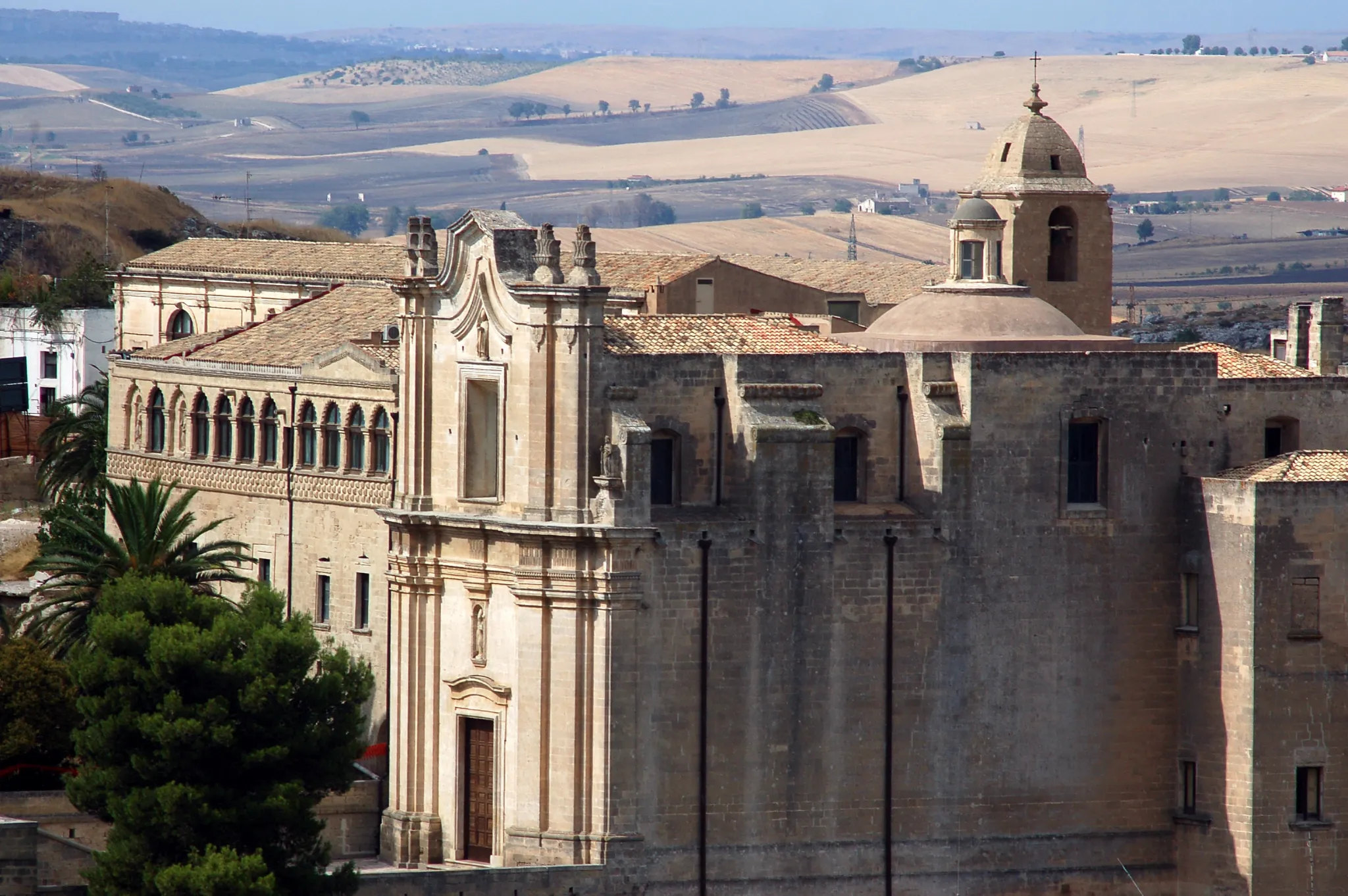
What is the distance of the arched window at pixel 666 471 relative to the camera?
50312 millimetres

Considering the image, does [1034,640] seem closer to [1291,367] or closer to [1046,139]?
[1291,367]

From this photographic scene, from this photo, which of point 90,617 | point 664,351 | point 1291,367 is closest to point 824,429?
point 664,351

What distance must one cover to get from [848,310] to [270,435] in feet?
50.5

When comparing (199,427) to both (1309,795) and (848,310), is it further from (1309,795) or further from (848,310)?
(1309,795)

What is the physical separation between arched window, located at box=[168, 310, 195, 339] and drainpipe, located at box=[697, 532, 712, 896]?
3942cm

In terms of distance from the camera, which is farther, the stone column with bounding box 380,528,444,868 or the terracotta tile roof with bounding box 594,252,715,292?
the terracotta tile roof with bounding box 594,252,715,292

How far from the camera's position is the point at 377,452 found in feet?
201

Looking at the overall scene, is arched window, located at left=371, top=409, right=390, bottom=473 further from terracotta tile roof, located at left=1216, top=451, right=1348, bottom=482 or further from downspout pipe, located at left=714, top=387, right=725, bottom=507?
terracotta tile roof, located at left=1216, top=451, right=1348, bottom=482

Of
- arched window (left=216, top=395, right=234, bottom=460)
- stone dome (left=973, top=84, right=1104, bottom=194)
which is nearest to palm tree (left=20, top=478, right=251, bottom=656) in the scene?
arched window (left=216, top=395, right=234, bottom=460)

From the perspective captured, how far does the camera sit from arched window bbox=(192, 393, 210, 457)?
220 feet

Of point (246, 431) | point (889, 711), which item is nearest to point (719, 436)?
point (889, 711)

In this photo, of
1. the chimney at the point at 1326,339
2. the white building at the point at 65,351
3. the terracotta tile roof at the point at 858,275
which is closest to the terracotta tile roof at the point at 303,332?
the terracotta tile roof at the point at 858,275

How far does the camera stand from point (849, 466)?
5200 cm

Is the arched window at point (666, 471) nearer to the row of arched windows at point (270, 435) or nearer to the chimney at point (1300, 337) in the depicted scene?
the row of arched windows at point (270, 435)
